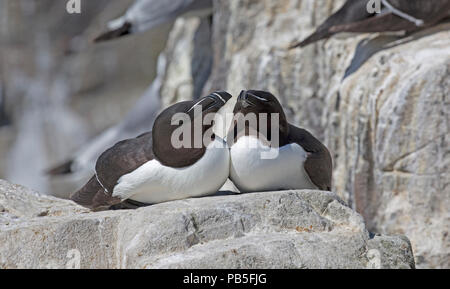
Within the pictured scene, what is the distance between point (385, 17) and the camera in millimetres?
5543

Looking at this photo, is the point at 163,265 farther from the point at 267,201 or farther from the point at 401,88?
the point at 401,88

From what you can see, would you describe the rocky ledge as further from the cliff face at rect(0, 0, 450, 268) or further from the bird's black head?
Result: the bird's black head

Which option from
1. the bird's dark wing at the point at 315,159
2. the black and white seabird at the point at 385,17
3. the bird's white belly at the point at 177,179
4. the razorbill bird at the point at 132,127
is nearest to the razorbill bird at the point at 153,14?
the razorbill bird at the point at 132,127

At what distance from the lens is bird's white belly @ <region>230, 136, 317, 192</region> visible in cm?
345

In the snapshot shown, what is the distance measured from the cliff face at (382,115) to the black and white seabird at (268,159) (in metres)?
1.40

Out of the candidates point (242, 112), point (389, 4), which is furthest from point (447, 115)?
point (242, 112)

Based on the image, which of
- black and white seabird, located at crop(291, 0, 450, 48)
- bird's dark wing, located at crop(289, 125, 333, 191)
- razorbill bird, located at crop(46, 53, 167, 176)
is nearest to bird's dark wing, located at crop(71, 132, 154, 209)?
bird's dark wing, located at crop(289, 125, 333, 191)

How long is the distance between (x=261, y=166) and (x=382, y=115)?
5.95 feet

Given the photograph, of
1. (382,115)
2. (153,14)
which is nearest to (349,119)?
(382,115)

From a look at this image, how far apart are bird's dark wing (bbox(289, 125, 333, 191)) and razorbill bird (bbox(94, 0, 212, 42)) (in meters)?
4.54

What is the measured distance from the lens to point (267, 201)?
127 inches

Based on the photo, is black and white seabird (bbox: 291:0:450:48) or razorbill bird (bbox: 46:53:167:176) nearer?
black and white seabird (bbox: 291:0:450:48)

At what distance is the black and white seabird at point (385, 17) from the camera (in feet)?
17.7

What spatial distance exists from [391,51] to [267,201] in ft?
8.15
